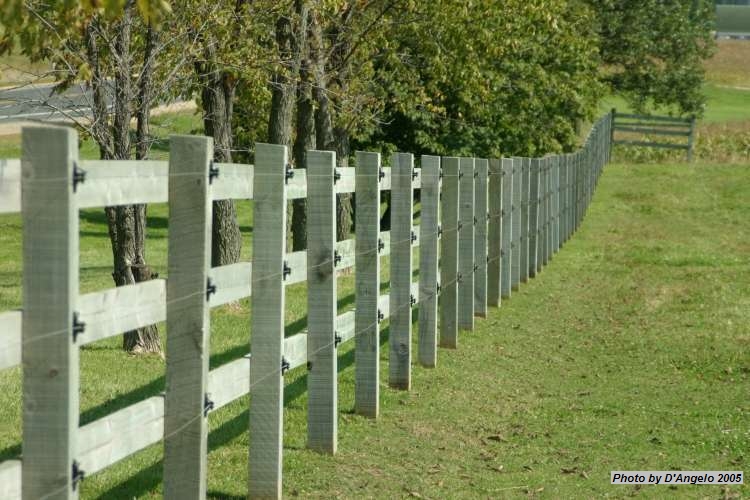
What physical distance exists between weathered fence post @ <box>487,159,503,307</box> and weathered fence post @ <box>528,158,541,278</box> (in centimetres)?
346

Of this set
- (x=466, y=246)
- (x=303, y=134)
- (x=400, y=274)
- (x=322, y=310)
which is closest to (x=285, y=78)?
(x=303, y=134)

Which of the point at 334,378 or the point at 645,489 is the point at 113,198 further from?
the point at 645,489

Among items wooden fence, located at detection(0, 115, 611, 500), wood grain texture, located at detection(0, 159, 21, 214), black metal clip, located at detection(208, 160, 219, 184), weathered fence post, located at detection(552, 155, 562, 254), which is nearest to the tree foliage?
weathered fence post, located at detection(552, 155, 562, 254)

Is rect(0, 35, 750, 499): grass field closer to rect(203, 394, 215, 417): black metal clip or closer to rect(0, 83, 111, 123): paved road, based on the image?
rect(0, 83, 111, 123): paved road

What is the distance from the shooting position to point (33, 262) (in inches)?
171

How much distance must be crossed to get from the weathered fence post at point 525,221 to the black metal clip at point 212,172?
13453mm

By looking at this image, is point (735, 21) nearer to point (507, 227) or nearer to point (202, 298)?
point (507, 227)

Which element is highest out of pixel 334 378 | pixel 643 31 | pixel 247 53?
pixel 643 31

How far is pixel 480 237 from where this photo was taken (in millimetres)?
15039

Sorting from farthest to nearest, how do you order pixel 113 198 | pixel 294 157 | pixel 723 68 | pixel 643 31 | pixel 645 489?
pixel 723 68 < pixel 643 31 < pixel 294 157 < pixel 645 489 < pixel 113 198

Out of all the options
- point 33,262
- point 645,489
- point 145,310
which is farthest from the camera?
point 645,489

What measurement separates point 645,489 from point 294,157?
1366cm

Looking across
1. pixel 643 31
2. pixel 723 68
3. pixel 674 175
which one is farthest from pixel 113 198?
pixel 723 68

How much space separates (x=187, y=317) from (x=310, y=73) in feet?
43.2
